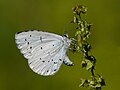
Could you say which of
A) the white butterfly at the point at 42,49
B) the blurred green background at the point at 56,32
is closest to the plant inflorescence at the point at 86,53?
the white butterfly at the point at 42,49

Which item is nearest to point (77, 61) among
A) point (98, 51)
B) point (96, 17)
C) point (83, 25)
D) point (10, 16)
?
point (98, 51)

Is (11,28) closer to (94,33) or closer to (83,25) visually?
(94,33)

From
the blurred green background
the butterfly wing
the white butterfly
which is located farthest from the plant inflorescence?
the blurred green background

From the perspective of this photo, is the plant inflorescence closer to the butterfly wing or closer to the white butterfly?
the white butterfly

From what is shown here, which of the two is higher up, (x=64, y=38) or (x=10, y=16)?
(x=10, y=16)

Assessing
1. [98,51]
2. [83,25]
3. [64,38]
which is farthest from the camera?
[98,51]
